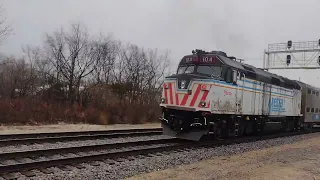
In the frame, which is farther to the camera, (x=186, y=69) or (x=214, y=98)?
(x=186, y=69)

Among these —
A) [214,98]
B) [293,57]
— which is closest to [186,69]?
[214,98]

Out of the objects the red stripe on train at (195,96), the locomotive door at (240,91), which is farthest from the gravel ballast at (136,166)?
the locomotive door at (240,91)

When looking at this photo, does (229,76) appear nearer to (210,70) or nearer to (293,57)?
(210,70)

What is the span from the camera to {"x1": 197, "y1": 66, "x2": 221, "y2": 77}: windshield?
514 inches

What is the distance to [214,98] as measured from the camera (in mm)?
12367

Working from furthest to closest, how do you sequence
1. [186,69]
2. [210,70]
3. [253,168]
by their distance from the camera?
[186,69] < [210,70] < [253,168]

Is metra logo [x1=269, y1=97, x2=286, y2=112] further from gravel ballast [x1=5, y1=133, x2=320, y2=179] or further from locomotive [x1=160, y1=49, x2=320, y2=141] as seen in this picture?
gravel ballast [x1=5, y1=133, x2=320, y2=179]

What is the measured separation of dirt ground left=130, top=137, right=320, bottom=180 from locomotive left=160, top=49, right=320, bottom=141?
2.20m

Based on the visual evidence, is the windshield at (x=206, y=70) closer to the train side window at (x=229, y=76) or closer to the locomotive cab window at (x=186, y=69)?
the locomotive cab window at (x=186, y=69)

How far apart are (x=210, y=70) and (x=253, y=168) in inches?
211

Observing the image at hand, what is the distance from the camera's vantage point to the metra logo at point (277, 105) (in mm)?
17000

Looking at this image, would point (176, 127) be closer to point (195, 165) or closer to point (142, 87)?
point (195, 165)

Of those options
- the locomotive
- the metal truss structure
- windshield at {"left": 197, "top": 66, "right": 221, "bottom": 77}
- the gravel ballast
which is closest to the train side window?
the locomotive

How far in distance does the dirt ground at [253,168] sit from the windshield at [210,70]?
340 centimetres
